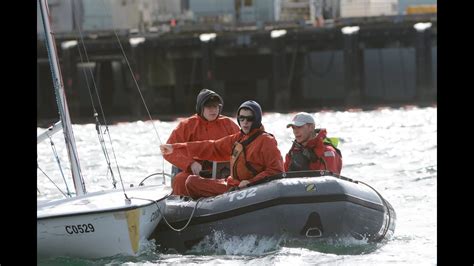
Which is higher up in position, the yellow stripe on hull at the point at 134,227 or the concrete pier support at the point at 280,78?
the yellow stripe on hull at the point at 134,227

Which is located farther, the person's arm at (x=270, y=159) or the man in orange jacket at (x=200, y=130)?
the man in orange jacket at (x=200, y=130)

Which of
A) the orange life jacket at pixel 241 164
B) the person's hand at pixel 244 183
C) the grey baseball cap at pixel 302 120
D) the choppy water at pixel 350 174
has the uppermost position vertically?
the grey baseball cap at pixel 302 120

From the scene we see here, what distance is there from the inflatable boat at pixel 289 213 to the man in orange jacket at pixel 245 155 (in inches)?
8.8

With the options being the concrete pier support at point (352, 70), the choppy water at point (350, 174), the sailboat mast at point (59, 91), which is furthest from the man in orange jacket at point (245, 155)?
Result: the concrete pier support at point (352, 70)

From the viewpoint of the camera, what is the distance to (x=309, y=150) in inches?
350

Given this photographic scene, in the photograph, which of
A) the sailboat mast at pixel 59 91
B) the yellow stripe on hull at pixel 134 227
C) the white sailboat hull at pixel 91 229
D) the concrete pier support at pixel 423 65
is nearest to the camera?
the white sailboat hull at pixel 91 229

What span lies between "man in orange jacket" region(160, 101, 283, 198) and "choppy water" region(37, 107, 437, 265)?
66 centimetres

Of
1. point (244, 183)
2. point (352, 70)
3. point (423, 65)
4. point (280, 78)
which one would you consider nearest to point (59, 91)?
point (244, 183)

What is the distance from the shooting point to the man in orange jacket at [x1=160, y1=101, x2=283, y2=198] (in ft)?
27.9

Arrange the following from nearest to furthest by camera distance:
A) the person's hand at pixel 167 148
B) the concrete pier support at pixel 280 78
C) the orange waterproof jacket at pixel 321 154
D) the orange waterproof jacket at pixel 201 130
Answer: the orange waterproof jacket at pixel 321 154, the person's hand at pixel 167 148, the orange waterproof jacket at pixel 201 130, the concrete pier support at pixel 280 78

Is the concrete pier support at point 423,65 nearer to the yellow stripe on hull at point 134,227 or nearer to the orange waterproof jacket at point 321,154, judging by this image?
the orange waterproof jacket at point 321,154

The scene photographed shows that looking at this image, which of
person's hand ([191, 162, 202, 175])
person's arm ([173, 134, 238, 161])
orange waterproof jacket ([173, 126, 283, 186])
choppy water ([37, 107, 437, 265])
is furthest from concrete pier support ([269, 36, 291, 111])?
orange waterproof jacket ([173, 126, 283, 186])

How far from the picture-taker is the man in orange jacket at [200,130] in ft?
30.1
